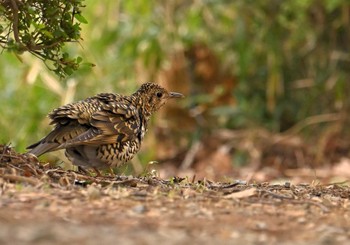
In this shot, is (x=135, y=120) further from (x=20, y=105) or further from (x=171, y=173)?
(x=171, y=173)

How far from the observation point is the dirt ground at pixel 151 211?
178 inches

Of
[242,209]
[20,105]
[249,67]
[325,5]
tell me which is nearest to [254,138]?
[249,67]

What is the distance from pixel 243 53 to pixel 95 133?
6030mm

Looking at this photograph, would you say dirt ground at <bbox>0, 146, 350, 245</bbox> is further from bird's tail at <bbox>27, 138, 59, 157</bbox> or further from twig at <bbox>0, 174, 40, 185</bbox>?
bird's tail at <bbox>27, 138, 59, 157</bbox>

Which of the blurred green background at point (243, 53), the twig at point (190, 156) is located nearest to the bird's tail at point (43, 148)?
the blurred green background at point (243, 53)

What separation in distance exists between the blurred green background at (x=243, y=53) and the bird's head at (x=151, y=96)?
347 cm

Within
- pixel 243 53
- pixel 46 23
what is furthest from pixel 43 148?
pixel 243 53

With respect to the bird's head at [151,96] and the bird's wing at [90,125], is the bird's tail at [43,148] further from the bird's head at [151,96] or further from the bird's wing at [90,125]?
the bird's head at [151,96]

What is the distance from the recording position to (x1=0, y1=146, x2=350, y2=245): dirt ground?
4.53 meters

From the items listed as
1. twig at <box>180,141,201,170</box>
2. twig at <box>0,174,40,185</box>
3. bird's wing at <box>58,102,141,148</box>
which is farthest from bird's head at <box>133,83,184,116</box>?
twig at <box>180,141,201,170</box>

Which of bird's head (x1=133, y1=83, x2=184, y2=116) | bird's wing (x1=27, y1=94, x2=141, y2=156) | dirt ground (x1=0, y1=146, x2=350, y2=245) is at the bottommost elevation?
dirt ground (x1=0, y1=146, x2=350, y2=245)

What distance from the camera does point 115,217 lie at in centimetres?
499

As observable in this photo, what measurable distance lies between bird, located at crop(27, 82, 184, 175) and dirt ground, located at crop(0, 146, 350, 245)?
489mm

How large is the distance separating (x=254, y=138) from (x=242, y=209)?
7722 millimetres
